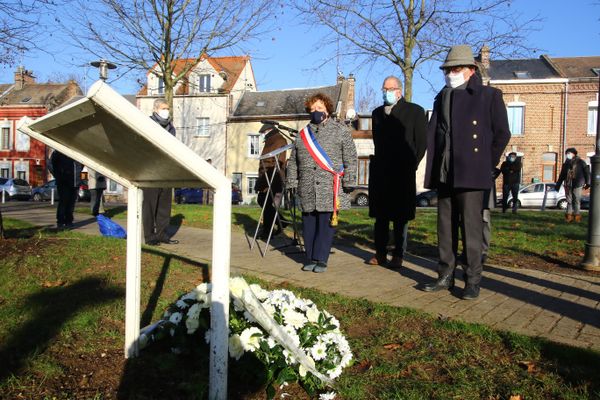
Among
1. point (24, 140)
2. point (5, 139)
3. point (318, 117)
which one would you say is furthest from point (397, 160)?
point (5, 139)

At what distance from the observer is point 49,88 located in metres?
52.6

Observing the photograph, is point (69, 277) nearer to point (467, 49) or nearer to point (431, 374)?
point (431, 374)

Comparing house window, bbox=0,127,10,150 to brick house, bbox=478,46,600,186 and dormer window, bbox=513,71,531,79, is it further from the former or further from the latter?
dormer window, bbox=513,71,531,79

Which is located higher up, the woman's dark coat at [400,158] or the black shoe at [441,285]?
the woman's dark coat at [400,158]

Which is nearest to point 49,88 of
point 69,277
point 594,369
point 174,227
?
point 174,227

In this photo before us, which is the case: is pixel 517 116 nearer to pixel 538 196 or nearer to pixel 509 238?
pixel 538 196

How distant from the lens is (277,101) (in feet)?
149

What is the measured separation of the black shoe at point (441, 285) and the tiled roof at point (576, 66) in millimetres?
38984

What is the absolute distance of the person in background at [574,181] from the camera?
43.2ft

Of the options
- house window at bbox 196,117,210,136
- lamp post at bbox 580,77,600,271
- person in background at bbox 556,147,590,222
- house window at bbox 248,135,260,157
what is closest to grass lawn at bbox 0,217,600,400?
lamp post at bbox 580,77,600,271

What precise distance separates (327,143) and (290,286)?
1.83 m

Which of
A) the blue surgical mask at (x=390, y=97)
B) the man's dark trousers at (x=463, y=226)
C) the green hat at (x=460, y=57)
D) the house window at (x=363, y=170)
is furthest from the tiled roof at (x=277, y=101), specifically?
the man's dark trousers at (x=463, y=226)

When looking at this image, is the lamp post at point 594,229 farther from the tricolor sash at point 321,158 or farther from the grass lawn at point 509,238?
the tricolor sash at point 321,158

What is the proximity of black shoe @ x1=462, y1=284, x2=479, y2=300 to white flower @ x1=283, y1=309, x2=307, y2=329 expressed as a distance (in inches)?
77.1
